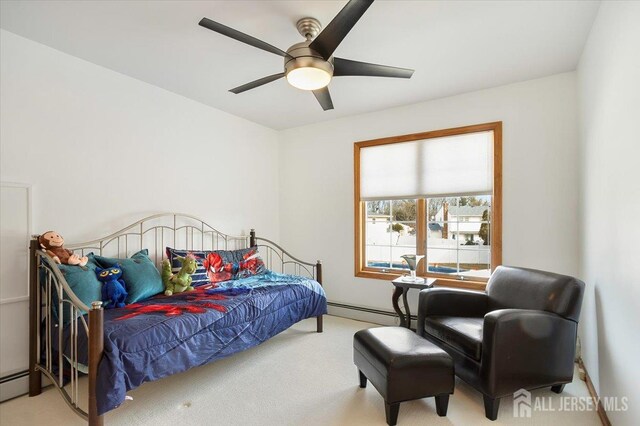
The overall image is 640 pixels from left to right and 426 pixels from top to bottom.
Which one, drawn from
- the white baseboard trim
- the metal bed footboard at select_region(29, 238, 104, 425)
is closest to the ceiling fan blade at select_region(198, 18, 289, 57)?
the metal bed footboard at select_region(29, 238, 104, 425)

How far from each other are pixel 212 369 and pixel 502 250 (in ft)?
9.52

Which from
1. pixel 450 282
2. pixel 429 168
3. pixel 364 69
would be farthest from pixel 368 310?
pixel 364 69

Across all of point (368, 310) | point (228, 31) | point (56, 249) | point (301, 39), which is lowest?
point (368, 310)

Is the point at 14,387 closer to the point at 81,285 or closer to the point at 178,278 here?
the point at 81,285

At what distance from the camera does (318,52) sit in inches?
72.9

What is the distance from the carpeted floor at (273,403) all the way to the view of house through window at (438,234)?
130 centimetres

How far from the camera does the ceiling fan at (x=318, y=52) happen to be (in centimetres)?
157

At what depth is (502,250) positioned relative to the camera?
3.07 meters

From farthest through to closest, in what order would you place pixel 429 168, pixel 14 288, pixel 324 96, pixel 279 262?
1. pixel 279 262
2. pixel 429 168
3. pixel 324 96
4. pixel 14 288

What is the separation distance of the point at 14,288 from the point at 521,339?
346cm

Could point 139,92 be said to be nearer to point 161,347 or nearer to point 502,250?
point 161,347

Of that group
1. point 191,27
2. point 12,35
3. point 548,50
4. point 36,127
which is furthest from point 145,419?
point 548,50

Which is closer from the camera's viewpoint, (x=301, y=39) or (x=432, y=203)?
(x=301, y=39)

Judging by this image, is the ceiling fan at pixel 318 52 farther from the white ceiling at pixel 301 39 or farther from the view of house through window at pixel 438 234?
the view of house through window at pixel 438 234
